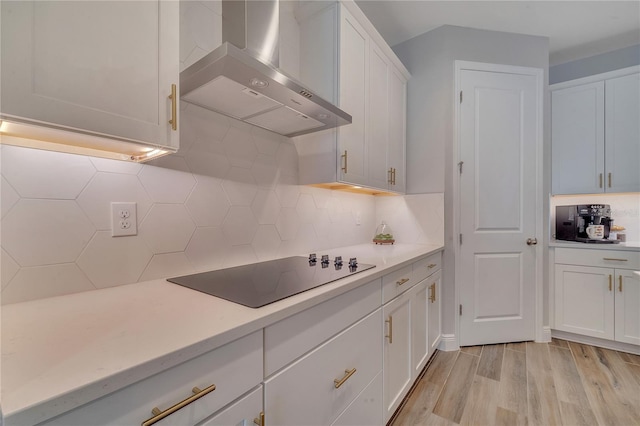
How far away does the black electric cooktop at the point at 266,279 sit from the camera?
87cm

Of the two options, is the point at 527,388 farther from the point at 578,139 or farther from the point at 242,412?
the point at 578,139

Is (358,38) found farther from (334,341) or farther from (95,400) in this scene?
(95,400)

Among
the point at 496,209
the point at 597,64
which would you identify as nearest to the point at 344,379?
the point at 496,209

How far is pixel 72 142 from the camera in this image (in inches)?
32.9

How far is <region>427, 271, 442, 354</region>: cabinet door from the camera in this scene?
6.56 ft

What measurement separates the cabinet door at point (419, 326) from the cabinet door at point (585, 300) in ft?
4.93

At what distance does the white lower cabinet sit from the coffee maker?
187 millimetres

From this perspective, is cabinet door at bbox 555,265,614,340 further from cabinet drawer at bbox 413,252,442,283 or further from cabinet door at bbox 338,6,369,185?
cabinet door at bbox 338,6,369,185

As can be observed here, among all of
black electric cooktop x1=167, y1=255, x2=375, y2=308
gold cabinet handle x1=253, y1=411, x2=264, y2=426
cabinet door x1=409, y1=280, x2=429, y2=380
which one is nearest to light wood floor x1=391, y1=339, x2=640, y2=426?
cabinet door x1=409, y1=280, x2=429, y2=380

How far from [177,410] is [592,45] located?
406cm

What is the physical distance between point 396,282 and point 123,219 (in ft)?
4.06

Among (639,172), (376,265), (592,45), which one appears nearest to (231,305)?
(376,265)

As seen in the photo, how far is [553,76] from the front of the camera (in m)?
2.99

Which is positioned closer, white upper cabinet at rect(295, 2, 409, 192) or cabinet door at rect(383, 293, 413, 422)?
cabinet door at rect(383, 293, 413, 422)
